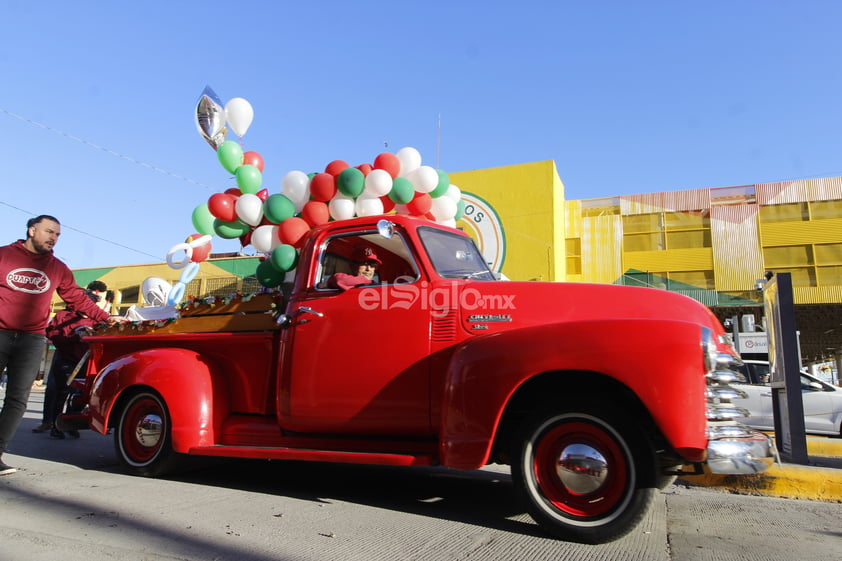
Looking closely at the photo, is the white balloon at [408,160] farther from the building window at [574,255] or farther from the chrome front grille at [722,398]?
the building window at [574,255]

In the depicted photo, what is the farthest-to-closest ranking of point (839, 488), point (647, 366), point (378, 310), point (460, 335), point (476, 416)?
1. point (839, 488)
2. point (378, 310)
3. point (460, 335)
4. point (476, 416)
5. point (647, 366)

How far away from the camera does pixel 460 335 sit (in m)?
3.60

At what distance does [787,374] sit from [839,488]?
1.38m

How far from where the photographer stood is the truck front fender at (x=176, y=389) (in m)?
4.25

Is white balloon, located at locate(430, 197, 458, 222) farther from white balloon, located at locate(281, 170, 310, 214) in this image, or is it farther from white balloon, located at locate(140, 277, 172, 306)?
white balloon, located at locate(140, 277, 172, 306)

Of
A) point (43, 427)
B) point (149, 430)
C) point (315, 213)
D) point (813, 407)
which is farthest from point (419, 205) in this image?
point (813, 407)

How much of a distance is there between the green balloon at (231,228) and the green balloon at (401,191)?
1528 millimetres

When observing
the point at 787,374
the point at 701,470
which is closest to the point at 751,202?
the point at 787,374

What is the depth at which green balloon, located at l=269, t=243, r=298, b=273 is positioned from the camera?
16.0ft

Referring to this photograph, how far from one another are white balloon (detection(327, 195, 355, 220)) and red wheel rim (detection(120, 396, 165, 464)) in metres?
2.24

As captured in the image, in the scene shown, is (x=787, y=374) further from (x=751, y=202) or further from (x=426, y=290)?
(x=751, y=202)

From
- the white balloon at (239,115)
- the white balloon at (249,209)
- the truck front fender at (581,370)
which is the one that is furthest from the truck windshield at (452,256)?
the white balloon at (239,115)

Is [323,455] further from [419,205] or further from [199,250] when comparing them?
[199,250]

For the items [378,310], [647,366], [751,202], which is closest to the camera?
[647,366]
